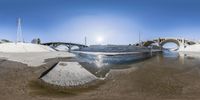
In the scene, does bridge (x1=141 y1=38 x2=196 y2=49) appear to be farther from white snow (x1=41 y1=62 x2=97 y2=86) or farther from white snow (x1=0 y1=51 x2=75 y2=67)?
white snow (x1=41 y1=62 x2=97 y2=86)

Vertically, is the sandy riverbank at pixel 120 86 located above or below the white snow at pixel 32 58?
below

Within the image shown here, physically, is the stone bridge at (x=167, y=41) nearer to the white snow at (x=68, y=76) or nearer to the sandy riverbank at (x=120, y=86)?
the sandy riverbank at (x=120, y=86)

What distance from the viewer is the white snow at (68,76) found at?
14406mm

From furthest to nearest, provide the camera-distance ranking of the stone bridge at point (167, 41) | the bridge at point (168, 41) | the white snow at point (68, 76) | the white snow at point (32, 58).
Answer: the stone bridge at point (167, 41), the bridge at point (168, 41), the white snow at point (32, 58), the white snow at point (68, 76)

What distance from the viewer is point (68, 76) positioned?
15172 mm

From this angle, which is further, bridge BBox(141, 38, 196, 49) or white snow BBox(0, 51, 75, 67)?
bridge BBox(141, 38, 196, 49)

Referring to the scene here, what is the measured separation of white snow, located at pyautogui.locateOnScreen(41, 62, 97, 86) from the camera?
47.3ft

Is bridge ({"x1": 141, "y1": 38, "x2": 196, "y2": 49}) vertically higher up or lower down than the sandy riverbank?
higher up

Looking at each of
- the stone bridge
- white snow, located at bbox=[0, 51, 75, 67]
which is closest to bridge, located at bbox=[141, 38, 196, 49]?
the stone bridge

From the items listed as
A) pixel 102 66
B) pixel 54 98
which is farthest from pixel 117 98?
pixel 102 66

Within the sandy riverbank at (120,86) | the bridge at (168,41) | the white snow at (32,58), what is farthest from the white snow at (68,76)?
the bridge at (168,41)

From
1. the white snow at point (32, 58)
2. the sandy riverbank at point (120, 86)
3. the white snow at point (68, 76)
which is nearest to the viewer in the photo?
the sandy riverbank at point (120, 86)

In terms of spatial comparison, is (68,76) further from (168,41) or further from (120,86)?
(168,41)

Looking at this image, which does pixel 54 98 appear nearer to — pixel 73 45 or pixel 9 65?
A: pixel 9 65
